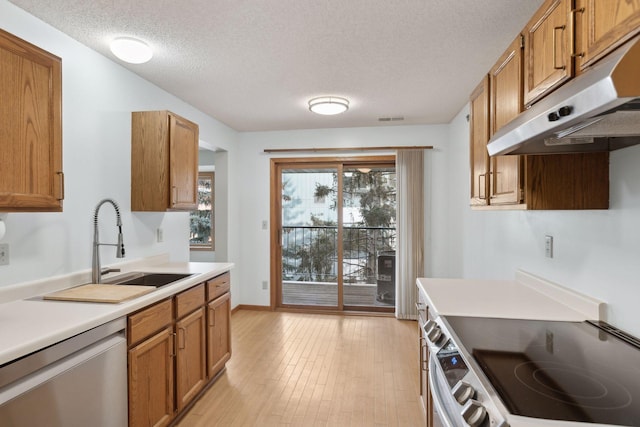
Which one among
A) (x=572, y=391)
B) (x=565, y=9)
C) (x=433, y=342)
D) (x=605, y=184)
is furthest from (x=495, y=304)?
(x=565, y=9)

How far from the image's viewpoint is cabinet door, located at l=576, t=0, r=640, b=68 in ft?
3.01

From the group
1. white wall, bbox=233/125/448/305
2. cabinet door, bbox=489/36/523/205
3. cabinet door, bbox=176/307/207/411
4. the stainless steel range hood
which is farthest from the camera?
white wall, bbox=233/125/448/305

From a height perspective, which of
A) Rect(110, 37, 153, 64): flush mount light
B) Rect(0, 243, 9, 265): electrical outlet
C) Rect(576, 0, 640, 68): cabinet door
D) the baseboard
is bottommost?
the baseboard

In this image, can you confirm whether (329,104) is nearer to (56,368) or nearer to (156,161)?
(156,161)

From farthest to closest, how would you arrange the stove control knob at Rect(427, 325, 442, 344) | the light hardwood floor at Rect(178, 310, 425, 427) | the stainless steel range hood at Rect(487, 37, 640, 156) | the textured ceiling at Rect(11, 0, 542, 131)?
1. the light hardwood floor at Rect(178, 310, 425, 427)
2. the textured ceiling at Rect(11, 0, 542, 131)
3. the stove control knob at Rect(427, 325, 442, 344)
4. the stainless steel range hood at Rect(487, 37, 640, 156)

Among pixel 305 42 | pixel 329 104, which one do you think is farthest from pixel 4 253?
pixel 329 104

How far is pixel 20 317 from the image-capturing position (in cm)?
151

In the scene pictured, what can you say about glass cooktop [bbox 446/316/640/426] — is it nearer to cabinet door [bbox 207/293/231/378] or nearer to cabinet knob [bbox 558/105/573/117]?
cabinet knob [bbox 558/105/573/117]

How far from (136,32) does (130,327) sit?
176 centimetres

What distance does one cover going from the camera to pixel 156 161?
267cm

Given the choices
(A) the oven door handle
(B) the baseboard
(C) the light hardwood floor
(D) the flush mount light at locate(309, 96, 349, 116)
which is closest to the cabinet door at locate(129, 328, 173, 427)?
(C) the light hardwood floor

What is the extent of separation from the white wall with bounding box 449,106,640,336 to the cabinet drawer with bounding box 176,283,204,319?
7.33 feet

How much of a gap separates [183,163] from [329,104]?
4.81ft

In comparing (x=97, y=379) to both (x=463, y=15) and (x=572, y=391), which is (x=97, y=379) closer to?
Result: (x=572, y=391)
